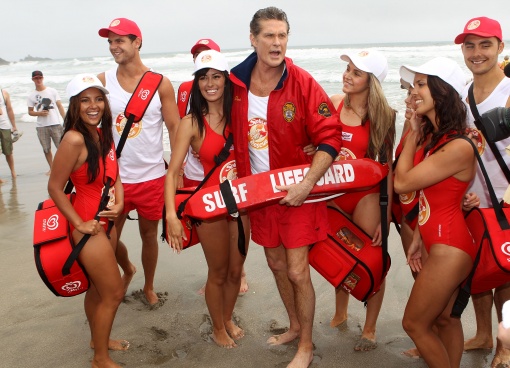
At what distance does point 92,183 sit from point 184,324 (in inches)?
60.7

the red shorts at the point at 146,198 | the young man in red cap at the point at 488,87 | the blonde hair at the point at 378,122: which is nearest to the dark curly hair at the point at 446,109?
the young man in red cap at the point at 488,87

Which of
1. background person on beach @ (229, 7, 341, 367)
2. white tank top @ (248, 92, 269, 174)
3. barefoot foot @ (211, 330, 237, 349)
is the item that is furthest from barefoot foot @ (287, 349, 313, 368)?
white tank top @ (248, 92, 269, 174)

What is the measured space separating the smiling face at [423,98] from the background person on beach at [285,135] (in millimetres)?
644

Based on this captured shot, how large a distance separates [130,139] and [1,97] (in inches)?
256

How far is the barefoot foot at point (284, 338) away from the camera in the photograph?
4145 millimetres

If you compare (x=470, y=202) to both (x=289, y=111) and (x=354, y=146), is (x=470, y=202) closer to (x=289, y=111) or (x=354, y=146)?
(x=354, y=146)

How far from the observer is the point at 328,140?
12.0 ft

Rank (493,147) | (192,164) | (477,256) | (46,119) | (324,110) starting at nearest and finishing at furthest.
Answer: (477,256)
(493,147)
(324,110)
(192,164)
(46,119)

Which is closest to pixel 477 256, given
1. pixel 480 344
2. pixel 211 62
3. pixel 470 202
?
pixel 470 202

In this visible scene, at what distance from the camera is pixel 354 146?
12.9 ft

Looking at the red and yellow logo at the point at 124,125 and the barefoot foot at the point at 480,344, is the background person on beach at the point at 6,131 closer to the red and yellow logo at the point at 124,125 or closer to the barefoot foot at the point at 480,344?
the red and yellow logo at the point at 124,125

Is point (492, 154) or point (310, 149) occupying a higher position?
point (310, 149)

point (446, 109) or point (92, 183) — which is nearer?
point (446, 109)

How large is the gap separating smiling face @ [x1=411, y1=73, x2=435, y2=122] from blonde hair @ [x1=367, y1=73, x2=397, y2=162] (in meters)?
0.62
